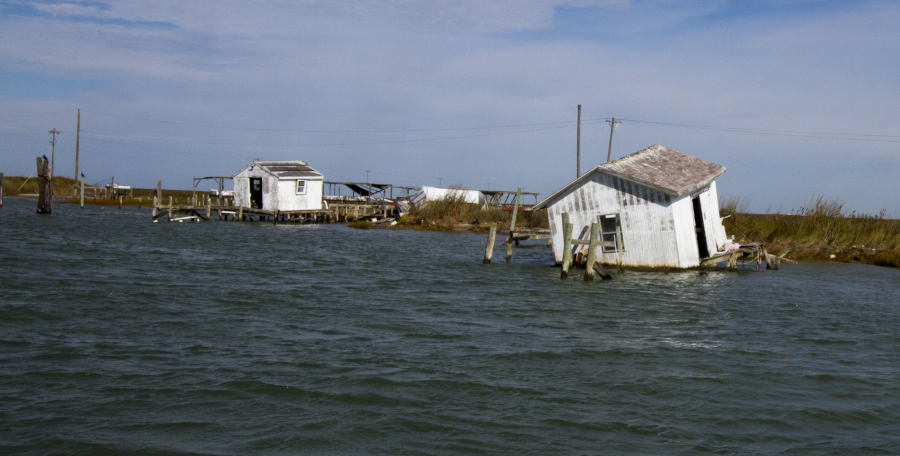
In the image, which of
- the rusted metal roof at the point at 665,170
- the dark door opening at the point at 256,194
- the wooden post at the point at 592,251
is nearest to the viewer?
the wooden post at the point at 592,251

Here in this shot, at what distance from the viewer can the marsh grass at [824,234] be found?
28562 millimetres

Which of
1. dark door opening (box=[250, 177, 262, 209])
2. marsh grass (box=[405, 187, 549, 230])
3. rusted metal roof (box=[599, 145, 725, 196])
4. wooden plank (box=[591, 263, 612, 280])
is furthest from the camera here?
dark door opening (box=[250, 177, 262, 209])

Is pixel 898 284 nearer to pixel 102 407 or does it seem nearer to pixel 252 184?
pixel 102 407

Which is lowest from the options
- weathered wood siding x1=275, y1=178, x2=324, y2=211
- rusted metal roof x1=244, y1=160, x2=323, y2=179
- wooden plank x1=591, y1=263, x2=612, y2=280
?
wooden plank x1=591, y1=263, x2=612, y2=280

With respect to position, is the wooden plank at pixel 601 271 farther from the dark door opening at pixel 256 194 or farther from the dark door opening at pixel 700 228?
the dark door opening at pixel 256 194

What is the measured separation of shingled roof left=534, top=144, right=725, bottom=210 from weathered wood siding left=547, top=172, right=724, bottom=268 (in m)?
0.37

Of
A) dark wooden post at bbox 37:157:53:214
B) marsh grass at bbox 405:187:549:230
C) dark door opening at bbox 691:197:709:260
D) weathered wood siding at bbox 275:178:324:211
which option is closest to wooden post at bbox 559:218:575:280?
dark door opening at bbox 691:197:709:260

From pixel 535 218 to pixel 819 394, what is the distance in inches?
1371

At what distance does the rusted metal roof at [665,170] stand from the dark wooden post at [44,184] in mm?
37059

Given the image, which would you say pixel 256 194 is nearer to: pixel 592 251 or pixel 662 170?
pixel 662 170

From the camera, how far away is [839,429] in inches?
317

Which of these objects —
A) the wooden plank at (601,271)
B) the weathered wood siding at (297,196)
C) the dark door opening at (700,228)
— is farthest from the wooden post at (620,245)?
the weathered wood siding at (297,196)

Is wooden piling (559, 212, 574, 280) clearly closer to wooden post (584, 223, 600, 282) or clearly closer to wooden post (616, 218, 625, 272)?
wooden post (584, 223, 600, 282)

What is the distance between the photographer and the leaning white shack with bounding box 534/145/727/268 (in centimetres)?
2008
